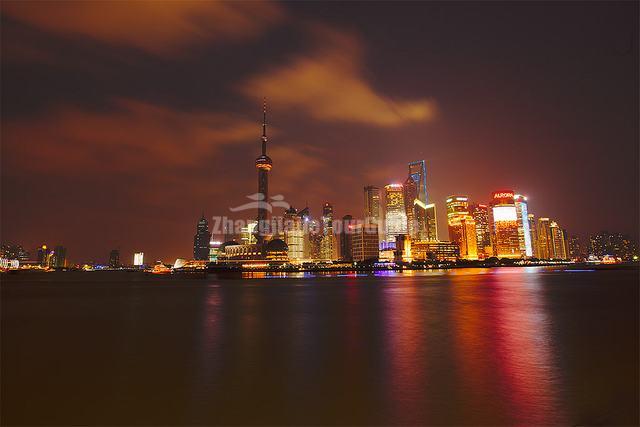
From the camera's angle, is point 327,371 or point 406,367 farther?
point 406,367

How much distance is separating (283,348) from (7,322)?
26120 millimetres

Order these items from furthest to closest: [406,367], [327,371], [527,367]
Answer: [406,367] < [527,367] < [327,371]

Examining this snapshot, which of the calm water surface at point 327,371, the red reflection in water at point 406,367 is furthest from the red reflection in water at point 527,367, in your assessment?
the red reflection in water at point 406,367

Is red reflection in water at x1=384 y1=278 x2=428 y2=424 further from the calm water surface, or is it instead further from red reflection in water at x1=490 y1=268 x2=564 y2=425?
red reflection in water at x1=490 y1=268 x2=564 y2=425

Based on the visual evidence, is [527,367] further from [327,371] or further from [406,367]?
[327,371]

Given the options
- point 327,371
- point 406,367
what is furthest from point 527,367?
point 327,371


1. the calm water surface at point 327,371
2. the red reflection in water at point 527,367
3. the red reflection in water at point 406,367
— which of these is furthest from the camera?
Result: the red reflection in water at point 406,367

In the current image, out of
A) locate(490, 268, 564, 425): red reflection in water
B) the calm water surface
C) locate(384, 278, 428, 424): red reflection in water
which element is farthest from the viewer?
locate(384, 278, 428, 424): red reflection in water

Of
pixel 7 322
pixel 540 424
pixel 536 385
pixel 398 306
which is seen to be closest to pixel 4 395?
pixel 540 424

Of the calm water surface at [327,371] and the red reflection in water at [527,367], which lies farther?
the calm water surface at [327,371]

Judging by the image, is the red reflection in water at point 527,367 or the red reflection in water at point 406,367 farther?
the red reflection in water at point 406,367

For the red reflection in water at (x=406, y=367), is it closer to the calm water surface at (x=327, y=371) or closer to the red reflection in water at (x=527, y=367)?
the calm water surface at (x=327, y=371)

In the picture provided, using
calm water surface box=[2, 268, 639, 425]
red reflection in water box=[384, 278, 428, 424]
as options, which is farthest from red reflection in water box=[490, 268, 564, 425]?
red reflection in water box=[384, 278, 428, 424]

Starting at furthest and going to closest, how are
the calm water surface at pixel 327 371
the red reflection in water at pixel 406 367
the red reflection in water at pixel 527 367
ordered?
the red reflection in water at pixel 406 367
the calm water surface at pixel 327 371
the red reflection in water at pixel 527 367
